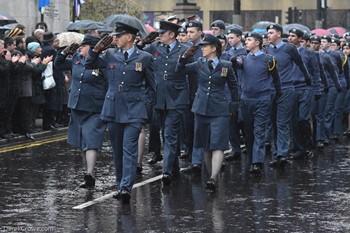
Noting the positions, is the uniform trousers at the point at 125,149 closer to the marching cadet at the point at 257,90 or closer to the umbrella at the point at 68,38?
the marching cadet at the point at 257,90

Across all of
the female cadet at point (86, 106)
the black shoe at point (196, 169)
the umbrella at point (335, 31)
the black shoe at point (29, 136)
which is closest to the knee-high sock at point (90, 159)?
the female cadet at point (86, 106)

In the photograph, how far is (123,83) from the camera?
12.8m

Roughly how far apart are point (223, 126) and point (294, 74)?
140 inches

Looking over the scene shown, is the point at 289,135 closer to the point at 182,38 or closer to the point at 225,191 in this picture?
the point at 182,38

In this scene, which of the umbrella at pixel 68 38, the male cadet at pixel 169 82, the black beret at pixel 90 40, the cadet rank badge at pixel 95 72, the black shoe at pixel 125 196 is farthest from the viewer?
the umbrella at pixel 68 38

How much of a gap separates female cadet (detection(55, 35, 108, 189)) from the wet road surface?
0.47 meters

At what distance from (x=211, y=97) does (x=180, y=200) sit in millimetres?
1760

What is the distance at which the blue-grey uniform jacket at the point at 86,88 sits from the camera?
547 inches

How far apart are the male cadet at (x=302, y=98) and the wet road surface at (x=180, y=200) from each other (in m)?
0.72

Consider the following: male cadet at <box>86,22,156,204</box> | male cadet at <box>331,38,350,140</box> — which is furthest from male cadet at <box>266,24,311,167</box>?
male cadet at <box>86,22,156,204</box>

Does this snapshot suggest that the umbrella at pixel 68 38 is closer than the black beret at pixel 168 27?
No

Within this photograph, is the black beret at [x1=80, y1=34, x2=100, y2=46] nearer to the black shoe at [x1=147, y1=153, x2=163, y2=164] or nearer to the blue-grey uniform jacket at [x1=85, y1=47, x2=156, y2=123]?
the blue-grey uniform jacket at [x1=85, y1=47, x2=156, y2=123]

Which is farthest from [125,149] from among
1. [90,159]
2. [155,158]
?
[155,158]

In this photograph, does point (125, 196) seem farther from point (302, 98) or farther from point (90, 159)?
A: point (302, 98)
